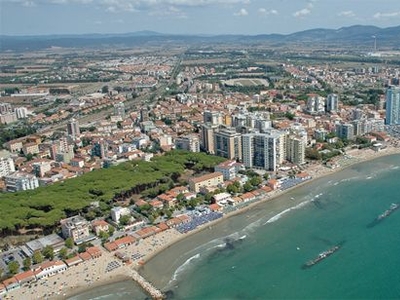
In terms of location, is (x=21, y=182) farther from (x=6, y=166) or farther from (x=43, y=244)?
(x=43, y=244)

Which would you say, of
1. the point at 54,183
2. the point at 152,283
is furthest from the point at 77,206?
the point at 152,283

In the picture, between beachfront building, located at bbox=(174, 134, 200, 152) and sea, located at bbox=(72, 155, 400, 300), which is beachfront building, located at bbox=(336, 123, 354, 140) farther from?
beachfront building, located at bbox=(174, 134, 200, 152)

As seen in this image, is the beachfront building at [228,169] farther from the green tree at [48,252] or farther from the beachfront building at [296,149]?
the green tree at [48,252]

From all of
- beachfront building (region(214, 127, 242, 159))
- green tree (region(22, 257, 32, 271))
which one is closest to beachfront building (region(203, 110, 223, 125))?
beachfront building (region(214, 127, 242, 159))

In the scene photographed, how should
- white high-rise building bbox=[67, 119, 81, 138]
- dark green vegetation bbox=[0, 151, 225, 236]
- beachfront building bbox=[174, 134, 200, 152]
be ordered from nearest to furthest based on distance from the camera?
dark green vegetation bbox=[0, 151, 225, 236]
beachfront building bbox=[174, 134, 200, 152]
white high-rise building bbox=[67, 119, 81, 138]

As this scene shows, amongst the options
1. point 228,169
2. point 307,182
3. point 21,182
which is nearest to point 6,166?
point 21,182

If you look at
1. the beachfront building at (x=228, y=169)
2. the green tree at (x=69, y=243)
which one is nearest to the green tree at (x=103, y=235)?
the green tree at (x=69, y=243)
